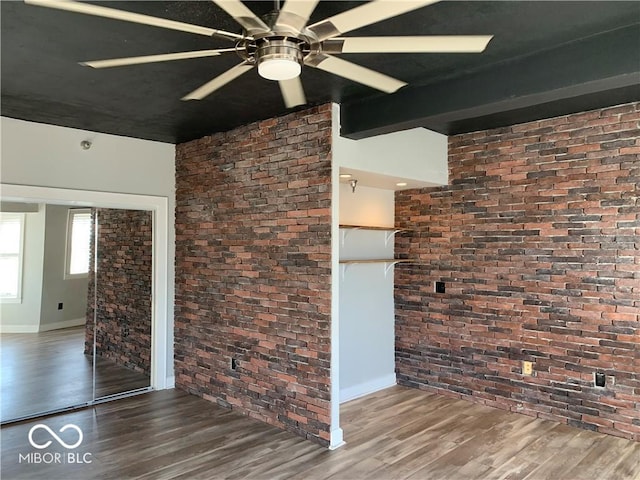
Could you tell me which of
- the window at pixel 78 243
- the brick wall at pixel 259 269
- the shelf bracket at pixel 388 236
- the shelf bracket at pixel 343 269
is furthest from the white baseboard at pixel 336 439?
the window at pixel 78 243

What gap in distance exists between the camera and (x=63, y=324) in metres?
4.52

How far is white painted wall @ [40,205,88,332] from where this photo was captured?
4379mm

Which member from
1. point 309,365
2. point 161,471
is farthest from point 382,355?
point 161,471

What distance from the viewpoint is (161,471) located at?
3.12m

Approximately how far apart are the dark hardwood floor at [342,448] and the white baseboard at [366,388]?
0.42ft

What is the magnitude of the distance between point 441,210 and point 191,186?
2553 mm

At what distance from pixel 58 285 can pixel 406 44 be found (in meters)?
4.04

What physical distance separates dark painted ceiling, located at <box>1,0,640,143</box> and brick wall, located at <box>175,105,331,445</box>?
15.0 inches

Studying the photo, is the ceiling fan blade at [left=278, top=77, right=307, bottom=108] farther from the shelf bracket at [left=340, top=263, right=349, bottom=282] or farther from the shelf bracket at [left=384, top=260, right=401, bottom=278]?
the shelf bracket at [left=384, top=260, right=401, bottom=278]

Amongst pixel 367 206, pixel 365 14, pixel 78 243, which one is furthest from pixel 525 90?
pixel 78 243

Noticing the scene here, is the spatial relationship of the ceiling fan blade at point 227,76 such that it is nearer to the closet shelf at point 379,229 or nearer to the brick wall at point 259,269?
the brick wall at point 259,269

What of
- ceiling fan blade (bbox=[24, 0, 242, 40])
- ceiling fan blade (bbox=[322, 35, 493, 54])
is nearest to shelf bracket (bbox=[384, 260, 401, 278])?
ceiling fan blade (bbox=[322, 35, 493, 54])

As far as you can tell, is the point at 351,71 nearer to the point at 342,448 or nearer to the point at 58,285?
the point at 342,448

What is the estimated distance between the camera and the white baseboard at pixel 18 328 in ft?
13.7
